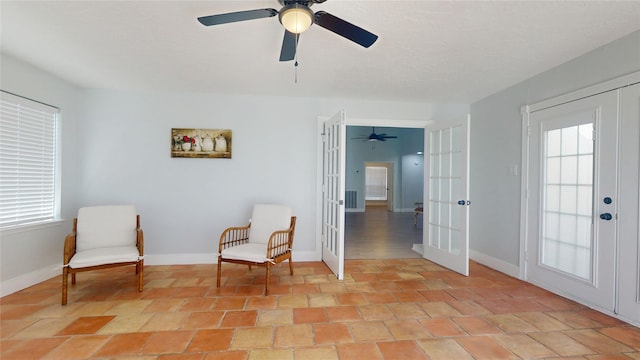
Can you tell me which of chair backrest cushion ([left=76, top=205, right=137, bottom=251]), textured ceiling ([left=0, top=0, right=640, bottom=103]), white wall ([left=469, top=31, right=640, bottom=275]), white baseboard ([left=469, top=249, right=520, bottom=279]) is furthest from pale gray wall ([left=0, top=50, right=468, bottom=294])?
white baseboard ([left=469, top=249, right=520, bottom=279])

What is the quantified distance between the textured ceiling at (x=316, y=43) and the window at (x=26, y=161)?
55 centimetres

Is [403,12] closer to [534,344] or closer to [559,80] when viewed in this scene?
[559,80]

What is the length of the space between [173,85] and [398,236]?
194 inches

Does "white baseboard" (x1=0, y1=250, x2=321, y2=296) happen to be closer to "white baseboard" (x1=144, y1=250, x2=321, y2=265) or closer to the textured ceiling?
"white baseboard" (x1=144, y1=250, x2=321, y2=265)

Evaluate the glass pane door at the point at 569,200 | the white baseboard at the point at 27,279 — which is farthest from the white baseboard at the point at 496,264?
the white baseboard at the point at 27,279

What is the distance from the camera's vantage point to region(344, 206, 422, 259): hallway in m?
4.53

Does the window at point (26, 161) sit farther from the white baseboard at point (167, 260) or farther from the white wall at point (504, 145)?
the white wall at point (504, 145)

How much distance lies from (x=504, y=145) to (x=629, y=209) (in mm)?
1530

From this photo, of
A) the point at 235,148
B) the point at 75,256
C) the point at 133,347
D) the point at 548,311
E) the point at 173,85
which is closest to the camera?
the point at 133,347

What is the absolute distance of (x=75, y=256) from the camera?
279 centimetres

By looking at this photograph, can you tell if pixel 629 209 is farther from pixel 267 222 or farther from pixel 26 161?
pixel 26 161

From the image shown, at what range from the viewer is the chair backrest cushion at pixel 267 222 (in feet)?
11.7

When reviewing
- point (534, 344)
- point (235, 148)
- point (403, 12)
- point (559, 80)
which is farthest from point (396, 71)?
point (534, 344)

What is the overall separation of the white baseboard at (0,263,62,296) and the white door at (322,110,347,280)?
3.33 metres
